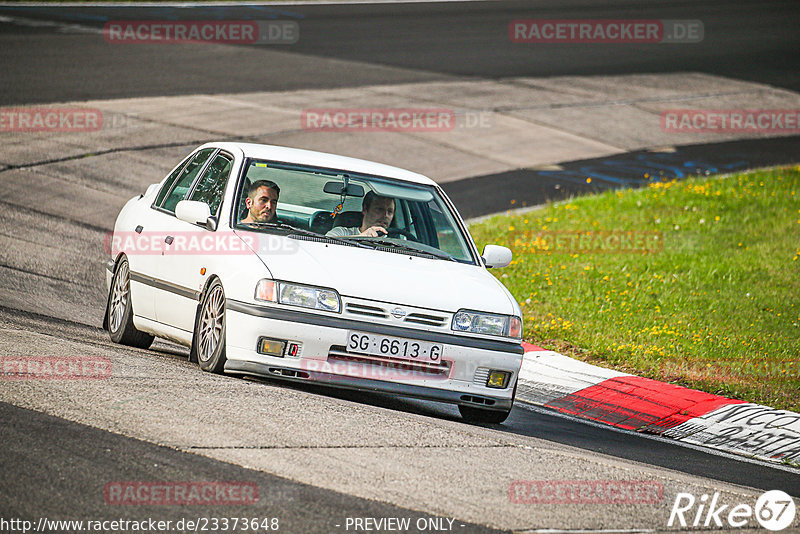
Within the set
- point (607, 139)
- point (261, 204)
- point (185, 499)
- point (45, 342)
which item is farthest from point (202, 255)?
point (607, 139)

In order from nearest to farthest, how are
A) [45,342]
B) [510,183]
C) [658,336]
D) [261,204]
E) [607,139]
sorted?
[45,342], [261,204], [658,336], [510,183], [607,139]

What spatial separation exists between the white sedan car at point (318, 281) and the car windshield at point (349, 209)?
10 millimetres

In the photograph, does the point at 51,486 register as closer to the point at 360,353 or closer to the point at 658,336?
the point at 360,353

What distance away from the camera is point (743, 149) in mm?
22297

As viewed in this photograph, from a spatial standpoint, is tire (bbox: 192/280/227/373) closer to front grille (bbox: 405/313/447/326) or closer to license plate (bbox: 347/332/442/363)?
license plate (bbox: 347/332/442/363)

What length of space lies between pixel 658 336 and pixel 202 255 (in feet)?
16.5

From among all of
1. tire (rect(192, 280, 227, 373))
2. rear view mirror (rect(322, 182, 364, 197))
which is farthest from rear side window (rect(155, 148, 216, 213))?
tire (rect(192, 280, 227, 373))

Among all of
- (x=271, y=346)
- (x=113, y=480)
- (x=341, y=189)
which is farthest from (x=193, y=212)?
(x=113, y=480)

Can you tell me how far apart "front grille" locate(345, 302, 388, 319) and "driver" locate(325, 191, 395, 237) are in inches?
47.4

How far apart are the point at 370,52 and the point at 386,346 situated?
21820mm

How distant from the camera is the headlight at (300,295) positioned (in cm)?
698

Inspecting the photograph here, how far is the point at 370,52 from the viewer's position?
1103 inches

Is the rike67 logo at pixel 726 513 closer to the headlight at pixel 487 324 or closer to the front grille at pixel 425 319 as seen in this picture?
the headlight at pixel 487 324

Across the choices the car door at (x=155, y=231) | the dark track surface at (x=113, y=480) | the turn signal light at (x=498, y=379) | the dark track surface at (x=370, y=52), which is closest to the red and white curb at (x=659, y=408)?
the turn signal light at (x=498, y=379)
